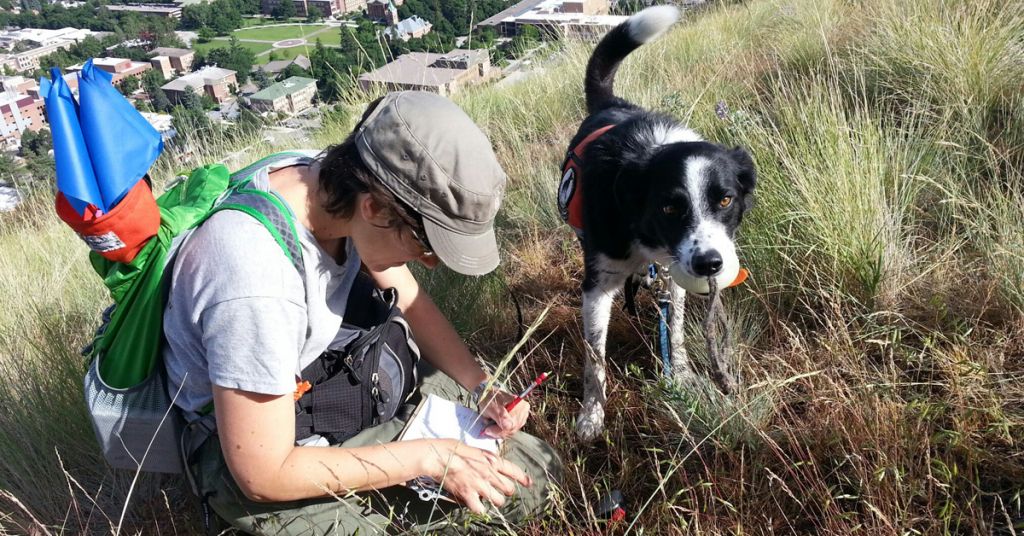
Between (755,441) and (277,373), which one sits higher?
(277,373)

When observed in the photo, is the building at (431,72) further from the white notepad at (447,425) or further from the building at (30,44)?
the building at (30,44)

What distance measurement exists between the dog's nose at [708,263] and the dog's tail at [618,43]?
149 cm

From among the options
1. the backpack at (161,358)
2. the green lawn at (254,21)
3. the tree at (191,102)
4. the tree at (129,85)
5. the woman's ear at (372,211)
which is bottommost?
the tree at (129,85)

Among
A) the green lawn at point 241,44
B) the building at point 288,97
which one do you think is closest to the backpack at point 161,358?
the building at point 288,97

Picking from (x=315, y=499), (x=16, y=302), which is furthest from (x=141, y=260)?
(x=16, y=302)

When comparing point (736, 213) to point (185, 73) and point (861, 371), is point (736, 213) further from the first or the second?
point (185, 73)

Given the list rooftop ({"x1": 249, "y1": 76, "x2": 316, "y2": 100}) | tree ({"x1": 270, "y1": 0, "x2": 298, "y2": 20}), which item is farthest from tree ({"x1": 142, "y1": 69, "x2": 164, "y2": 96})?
tree ({"x1": 270, "y1": 0, "x2": 298, "y2": 20})

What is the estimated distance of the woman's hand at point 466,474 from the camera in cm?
153

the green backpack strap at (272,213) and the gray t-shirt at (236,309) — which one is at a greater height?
the green backpack strap at (272,213)

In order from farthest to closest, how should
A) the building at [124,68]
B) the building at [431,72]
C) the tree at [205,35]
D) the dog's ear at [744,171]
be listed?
the tree at [205,35], the building at [124,68], the building at [431,72], the dog's ear at [744,171]

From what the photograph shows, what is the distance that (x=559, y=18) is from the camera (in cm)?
830

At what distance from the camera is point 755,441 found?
5.76 feet

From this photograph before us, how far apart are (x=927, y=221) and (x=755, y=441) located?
1.49 metres

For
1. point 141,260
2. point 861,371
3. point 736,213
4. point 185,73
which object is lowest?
point 185,73
